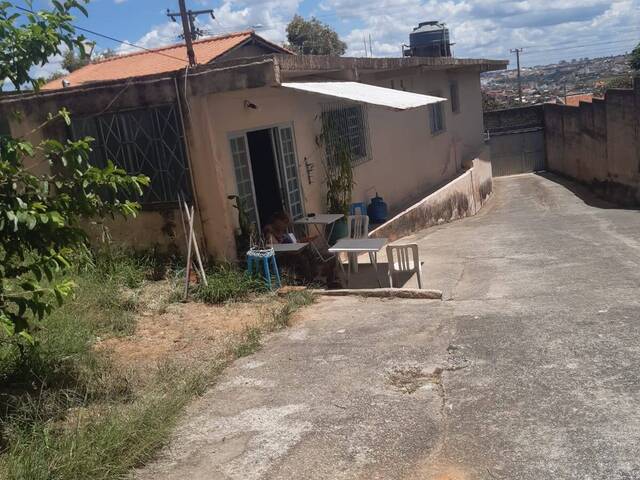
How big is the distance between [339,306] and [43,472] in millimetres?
3990

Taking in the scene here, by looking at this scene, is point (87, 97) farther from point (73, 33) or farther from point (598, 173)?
point (598, 173)

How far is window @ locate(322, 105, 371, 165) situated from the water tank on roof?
33.6 ft

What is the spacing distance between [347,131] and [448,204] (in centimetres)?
500

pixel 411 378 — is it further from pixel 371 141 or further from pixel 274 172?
pixel 371 141

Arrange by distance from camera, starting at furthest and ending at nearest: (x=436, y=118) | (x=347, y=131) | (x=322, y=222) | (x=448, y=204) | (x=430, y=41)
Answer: (x=430, y=41)
(x=436, y=118)
(x=448, y=204)
(x=347, y=131)
(x=322, y=222)

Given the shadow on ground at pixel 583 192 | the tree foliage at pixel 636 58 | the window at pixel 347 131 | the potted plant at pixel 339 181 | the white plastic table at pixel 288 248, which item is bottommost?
the shadow on ground at pixel 583 192

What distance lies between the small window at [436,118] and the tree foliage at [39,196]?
44.7ft

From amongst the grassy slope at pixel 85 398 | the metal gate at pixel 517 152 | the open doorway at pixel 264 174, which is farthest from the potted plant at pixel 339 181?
the metal gate at pixel 517 152

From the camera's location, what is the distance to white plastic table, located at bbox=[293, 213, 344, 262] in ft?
29.6

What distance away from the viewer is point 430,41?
2152cm

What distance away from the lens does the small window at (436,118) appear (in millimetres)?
16984

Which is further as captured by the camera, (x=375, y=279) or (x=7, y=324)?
(x=375, y=279)

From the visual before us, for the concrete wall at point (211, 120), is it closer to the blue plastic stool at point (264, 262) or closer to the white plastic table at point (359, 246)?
the blue plastic stool at point (264, 262)

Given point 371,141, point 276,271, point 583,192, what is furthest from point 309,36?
point 276,271
